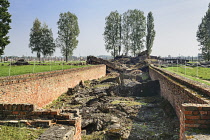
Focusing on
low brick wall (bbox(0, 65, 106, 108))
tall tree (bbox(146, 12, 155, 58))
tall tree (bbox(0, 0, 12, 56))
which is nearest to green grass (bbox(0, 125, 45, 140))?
low brick wall (bbox(0, 65, 106, 108))

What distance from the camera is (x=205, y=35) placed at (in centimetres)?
4041

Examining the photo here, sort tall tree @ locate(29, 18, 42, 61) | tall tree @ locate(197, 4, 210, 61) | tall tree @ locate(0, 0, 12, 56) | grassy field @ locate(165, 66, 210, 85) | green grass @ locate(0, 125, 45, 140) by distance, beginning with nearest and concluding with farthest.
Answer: green grass @ locate(0, 125, 45, 140)
grassy field @ locate(165, 66, 210, 85)
tall tree @ locate(0, 0, 12, 56)
tall tree @ locate(197, 4, 210, 61)
tall tree @ locate(29, 18, 42, 61)

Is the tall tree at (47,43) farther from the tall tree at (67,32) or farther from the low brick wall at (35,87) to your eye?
the low brick wall at (35,87)

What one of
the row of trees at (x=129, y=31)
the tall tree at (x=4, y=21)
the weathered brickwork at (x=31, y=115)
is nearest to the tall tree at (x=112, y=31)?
the row of trees at (x=129, y=31)

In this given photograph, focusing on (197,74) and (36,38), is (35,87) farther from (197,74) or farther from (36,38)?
(36,38)

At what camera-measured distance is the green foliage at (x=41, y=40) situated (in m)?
A: 45.5

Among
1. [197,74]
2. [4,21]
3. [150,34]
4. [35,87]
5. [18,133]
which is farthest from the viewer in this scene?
[150,34]

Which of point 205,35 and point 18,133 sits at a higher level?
point 205,35

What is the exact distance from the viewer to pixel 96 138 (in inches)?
238

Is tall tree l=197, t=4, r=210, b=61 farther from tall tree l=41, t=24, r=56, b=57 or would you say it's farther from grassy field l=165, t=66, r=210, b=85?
tall tree l=41, t=24, r=56, b=57

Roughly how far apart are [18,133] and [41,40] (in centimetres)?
4516

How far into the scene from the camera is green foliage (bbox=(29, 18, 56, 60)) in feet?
149

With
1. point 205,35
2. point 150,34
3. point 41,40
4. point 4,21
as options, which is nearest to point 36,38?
point 41,40

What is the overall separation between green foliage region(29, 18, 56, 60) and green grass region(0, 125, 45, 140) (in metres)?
44.1
